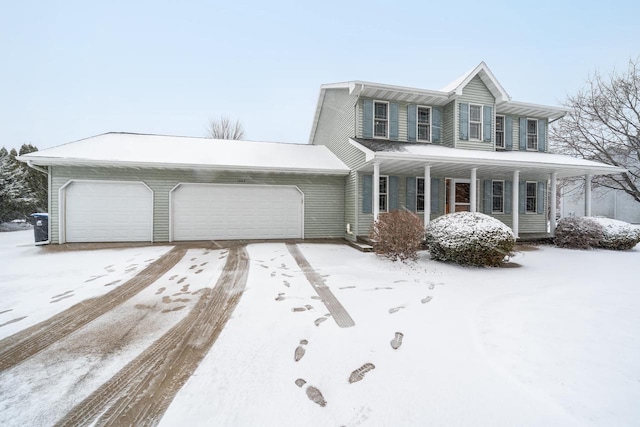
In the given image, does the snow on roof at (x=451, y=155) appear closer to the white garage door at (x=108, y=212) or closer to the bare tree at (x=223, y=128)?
the white garage door at (x=108, y=212)

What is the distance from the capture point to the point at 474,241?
6453 millimetres

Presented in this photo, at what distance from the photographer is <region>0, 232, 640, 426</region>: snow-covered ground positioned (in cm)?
203

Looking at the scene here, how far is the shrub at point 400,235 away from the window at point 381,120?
5121 millimetres

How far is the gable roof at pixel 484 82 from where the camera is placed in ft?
35.6

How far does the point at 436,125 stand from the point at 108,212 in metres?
13.5

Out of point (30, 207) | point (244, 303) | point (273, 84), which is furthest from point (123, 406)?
point (273, 84)

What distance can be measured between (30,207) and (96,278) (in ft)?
54.6

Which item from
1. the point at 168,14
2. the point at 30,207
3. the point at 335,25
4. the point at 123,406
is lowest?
the point at 123,406

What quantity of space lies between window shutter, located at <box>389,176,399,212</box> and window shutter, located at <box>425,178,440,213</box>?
1642 mm

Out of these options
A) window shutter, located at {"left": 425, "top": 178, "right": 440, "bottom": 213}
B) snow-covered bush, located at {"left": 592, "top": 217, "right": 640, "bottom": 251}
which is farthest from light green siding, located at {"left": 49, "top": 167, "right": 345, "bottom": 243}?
snow-covered bush, located at {"left": 592, "top": 217, "right": 640, "bottom": 251}

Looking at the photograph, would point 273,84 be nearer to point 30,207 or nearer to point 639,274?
point 30,207

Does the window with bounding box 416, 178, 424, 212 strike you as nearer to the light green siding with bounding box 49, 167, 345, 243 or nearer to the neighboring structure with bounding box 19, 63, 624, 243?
the neighboring structure with bounding box 19, 63, 624, 243

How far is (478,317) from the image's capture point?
368 centimetres

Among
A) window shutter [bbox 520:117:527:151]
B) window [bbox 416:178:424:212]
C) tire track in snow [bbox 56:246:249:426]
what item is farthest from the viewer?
window shutter [bbox 520:117:527:151]
